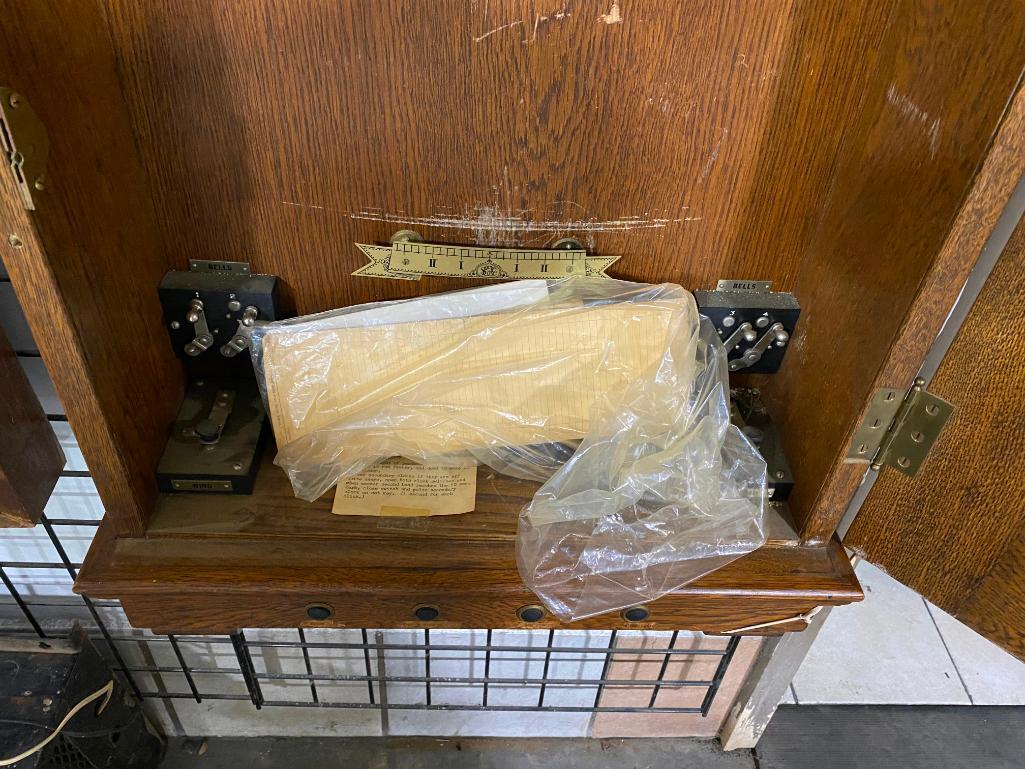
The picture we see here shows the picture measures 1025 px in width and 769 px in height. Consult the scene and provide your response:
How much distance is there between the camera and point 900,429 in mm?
770

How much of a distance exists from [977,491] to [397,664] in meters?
1.02

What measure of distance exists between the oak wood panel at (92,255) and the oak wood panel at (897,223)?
0.76m

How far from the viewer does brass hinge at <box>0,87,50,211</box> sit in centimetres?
57

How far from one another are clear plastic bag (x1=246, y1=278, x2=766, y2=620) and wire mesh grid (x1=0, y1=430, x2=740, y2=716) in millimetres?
438

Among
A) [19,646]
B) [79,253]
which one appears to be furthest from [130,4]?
[19,646]

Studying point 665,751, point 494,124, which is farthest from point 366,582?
point 665,751

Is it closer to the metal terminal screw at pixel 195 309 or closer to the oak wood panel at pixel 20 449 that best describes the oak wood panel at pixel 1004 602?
the metal terminal screw at pixel 195 309

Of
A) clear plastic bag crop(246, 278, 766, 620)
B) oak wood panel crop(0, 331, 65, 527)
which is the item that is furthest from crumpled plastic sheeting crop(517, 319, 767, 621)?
oak wood panel crop(0, 331, 65, 527)

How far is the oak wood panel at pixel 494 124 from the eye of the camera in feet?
2.43

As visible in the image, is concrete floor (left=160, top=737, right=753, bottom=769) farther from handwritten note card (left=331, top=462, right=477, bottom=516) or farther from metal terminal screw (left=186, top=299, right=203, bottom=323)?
metal terminal screw (left=186, top=299, right=203, bottom=323)

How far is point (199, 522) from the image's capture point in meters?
0.88

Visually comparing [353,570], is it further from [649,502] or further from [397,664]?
[397,664]

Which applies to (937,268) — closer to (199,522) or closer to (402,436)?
(402,436)

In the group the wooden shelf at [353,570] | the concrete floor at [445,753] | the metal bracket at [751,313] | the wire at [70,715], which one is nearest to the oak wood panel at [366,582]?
the wooden shelf at [353,570]
